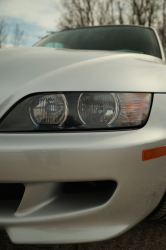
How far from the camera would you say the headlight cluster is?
0.94 metres

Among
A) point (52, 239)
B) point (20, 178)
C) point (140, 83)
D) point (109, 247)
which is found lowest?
point (109, 247)

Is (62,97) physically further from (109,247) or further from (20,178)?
(109,247)

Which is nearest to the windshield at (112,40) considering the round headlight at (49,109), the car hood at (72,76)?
the car hood at (72,76)

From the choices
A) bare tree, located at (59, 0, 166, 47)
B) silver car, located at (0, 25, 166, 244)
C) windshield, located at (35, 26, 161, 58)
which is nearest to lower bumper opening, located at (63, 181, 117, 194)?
silver car, located at (0, 25, 166, 244)

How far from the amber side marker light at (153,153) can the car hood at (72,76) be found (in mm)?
261

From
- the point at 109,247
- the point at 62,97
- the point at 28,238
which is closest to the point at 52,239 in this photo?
the point at 28,238

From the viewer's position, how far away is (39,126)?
3.07ft

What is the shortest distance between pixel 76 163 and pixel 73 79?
1.17 feet

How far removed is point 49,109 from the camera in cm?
97

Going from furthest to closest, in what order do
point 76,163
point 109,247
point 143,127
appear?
point 109,247, point 143,127, point 76,163

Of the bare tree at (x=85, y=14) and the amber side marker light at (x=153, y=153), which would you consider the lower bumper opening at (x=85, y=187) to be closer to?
the amber side marker light at (x=153, y=153)

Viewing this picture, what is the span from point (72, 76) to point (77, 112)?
158 mm

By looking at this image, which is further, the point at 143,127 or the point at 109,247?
the point at 109,247

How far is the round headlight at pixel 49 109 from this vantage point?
3.14 feet
